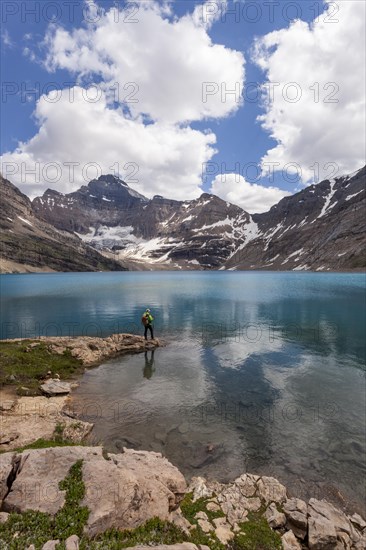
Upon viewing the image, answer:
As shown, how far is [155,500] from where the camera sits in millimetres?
10914

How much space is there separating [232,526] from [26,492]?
7.65 meters

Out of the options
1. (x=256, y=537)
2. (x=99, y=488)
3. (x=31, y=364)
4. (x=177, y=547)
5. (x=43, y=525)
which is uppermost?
(x=99, y=488)

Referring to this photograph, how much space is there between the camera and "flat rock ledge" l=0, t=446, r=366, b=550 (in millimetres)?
9695

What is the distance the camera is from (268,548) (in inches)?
433

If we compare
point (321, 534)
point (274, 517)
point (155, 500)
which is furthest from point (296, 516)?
point (155, 500)

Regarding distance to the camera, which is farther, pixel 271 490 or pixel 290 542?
pixel 271 490

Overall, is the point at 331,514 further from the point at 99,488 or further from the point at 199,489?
the point at 99,488

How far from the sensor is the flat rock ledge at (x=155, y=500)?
9695mm

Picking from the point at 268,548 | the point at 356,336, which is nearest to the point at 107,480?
the point at 268,548

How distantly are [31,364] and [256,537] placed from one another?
87.7ft

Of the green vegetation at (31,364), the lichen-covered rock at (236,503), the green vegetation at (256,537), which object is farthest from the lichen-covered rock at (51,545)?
the green vegetation at (31,364)

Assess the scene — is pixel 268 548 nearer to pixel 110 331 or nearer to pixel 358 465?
pixel 358 465

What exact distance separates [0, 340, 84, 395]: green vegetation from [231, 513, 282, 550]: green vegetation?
794 inches

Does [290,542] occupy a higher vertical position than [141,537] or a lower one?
lower
